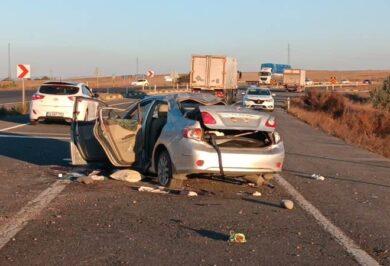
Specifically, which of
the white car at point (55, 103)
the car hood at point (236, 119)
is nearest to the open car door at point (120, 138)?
the car hood at point (236, 119)

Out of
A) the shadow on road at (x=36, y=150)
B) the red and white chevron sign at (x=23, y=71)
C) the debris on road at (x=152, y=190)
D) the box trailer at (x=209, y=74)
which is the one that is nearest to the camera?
the debris on road at (x=152, y=190)

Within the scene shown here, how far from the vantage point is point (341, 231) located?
24.5 feet

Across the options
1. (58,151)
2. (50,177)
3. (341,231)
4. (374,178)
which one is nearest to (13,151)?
(58,151)

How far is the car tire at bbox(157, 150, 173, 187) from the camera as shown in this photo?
9.95m

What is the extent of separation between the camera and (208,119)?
955 centimetres

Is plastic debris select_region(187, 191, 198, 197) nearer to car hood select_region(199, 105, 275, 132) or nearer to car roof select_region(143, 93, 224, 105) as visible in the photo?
car hood select_region(199, 105, 275, 132)

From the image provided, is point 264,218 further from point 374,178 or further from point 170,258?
point 374,178

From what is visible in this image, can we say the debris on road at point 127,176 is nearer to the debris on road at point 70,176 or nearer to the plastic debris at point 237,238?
the debris on road at point 70,176

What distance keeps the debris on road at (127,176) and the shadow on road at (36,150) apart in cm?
233

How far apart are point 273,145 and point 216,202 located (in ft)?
4.95

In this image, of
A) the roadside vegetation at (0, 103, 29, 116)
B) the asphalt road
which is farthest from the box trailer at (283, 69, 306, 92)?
the asphalt road

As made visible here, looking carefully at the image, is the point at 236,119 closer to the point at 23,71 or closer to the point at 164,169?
the point at 164,169

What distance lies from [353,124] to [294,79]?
205 ft

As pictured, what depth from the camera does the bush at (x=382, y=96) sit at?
1821 inches
